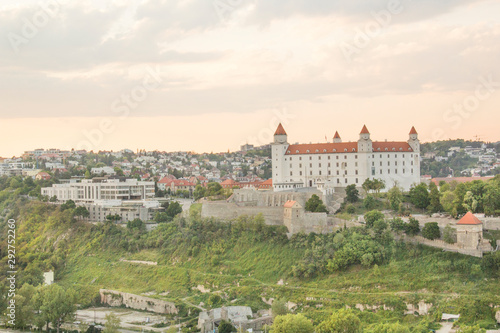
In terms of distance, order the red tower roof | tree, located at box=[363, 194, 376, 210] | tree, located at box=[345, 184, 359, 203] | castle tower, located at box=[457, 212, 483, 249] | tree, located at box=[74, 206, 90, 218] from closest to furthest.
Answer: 1. castle tower, located at box=[457, 212, 483, 249]
2. tree, located at box=[363, 194, 376, 210]
3. tree, located at box=[345, 184, 359, 203]
4. the red tower roof
5. tree, located at box=[74, 206, 90, 218]

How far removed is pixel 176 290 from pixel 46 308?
848 cm

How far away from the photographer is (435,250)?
125 ft

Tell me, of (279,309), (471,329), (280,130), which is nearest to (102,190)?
(280,130)

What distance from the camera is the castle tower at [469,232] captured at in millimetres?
36844

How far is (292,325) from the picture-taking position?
1216 inches

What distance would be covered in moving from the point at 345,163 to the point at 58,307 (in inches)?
1062

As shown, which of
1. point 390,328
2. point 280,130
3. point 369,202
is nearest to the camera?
point 390,328

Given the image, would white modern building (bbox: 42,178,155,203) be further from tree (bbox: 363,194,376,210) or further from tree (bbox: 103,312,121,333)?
tree (bbox: 103,312,121,333)

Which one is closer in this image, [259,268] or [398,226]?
[398,226]

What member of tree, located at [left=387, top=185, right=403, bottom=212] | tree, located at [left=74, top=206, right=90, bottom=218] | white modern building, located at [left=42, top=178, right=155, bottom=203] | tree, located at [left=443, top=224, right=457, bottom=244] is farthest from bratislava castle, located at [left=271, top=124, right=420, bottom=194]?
tree, located at [left=74, top=206, right=90, bottom=218]

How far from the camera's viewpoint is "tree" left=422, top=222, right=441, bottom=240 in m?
38.7

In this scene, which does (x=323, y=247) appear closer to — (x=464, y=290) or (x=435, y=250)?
(x=435, y=250)

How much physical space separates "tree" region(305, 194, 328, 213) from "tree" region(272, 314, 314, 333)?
1454 centimetres

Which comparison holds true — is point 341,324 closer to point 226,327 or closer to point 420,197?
point 226,327
